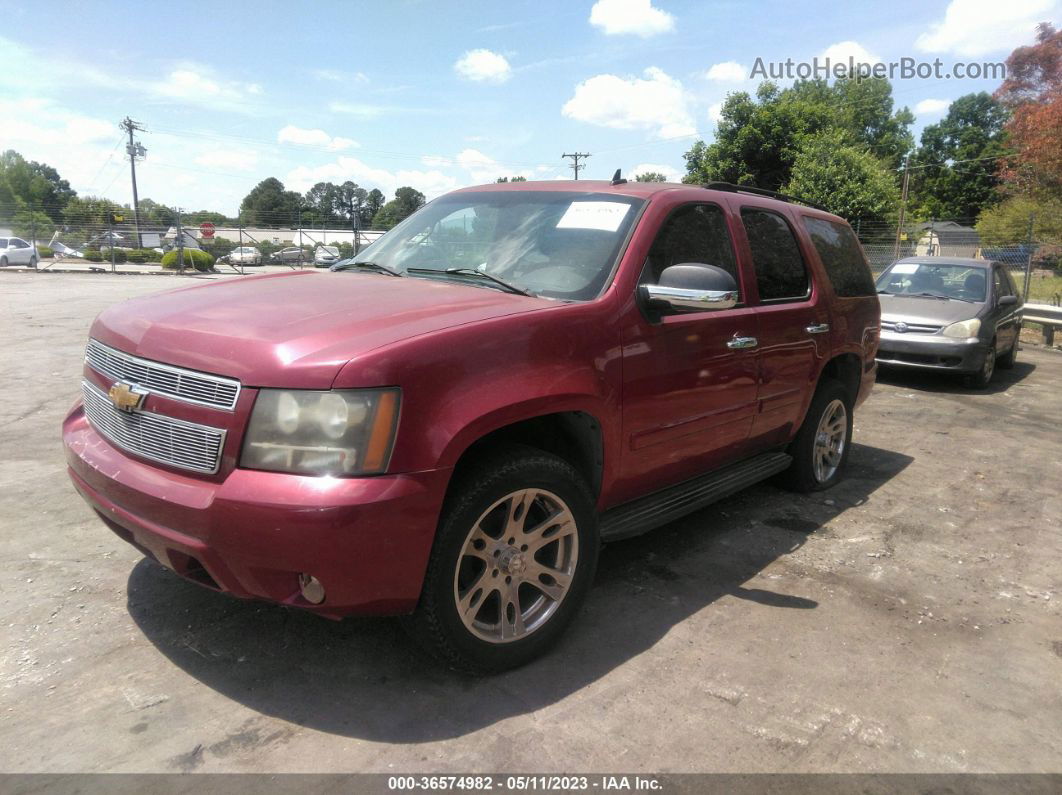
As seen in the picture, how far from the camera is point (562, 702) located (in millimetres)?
2623

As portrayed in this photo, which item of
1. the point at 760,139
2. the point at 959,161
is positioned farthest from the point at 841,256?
the point at 959,161

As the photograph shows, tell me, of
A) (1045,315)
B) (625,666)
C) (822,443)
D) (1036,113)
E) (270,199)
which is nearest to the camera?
(625,666)

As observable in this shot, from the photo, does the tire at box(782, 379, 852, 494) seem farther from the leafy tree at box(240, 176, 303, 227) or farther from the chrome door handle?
the leafy tree at box(240, 176, 303, 227)

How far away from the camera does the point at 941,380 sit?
32.5 ft

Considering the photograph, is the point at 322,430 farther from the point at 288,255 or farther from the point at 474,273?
the point at 288,255

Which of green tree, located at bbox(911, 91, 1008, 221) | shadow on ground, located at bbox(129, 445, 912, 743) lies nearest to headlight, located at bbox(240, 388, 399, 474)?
shadow on ground, located at bbox(129, 445, 912, 743)

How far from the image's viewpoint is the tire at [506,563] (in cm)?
250

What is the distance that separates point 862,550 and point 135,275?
95.9ft

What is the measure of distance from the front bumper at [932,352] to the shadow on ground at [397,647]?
19.4 feet

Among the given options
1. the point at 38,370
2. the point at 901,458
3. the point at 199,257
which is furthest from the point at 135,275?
the point at 901,458

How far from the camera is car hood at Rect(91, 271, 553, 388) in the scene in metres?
2.32

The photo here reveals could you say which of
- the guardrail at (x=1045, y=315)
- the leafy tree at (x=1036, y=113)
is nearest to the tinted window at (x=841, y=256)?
the guardrail at (x=1045, y=315)

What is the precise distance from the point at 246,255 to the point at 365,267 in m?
39.7

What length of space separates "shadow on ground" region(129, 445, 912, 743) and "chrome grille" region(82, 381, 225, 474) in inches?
32.1
